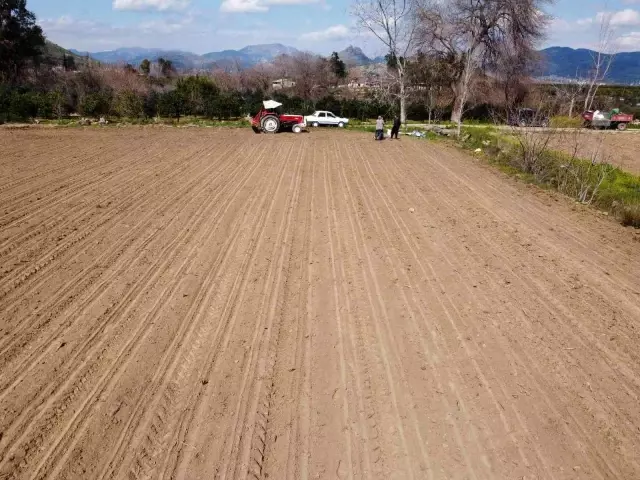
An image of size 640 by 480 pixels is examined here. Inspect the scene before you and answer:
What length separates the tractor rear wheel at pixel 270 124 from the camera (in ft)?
74.3

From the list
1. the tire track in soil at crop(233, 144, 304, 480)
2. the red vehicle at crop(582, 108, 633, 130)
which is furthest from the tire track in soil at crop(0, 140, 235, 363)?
the red vehicle at crop(582, 108, 633, 130)

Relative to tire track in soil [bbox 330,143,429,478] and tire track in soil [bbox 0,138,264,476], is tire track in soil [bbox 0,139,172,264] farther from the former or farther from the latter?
tire track in soil [bbox 330,143,429,478]

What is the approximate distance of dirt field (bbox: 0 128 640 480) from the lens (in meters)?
3.85

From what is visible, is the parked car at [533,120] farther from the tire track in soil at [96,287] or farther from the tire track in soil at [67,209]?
the tire track in soil at [67,209]

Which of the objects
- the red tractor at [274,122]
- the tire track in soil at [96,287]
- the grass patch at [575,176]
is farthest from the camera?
the red tractor at [274,122]

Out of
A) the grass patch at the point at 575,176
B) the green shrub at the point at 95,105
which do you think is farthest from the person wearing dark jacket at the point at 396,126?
the green shrub at the point at 95,105

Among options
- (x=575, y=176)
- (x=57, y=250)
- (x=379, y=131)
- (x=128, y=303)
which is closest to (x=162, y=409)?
(x=128, y=303)

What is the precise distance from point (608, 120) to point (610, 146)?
10258 mm

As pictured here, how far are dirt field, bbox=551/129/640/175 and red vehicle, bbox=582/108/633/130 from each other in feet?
6.31

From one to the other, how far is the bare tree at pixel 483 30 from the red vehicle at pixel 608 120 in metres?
6.17

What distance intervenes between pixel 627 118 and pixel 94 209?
35730 mm

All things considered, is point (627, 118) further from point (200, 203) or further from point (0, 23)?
point (0, 23)

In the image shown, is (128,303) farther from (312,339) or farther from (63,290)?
(312,339)

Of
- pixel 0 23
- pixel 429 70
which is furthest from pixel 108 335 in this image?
pixel 0 23
